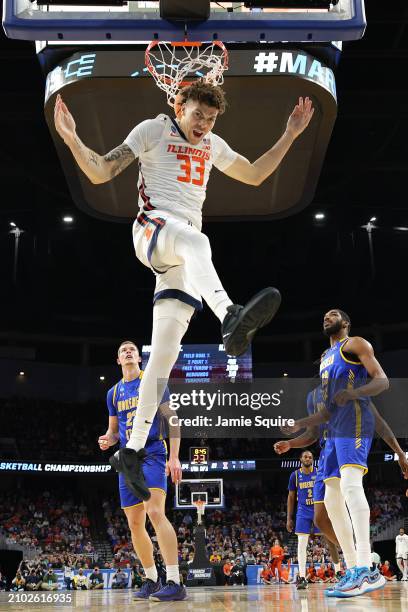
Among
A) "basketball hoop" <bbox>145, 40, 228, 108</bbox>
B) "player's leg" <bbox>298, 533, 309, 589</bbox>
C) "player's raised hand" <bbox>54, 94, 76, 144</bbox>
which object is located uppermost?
"basketball hoop" <bbox>145, 40, 228, 108</bbox>

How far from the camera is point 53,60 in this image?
26.1ft

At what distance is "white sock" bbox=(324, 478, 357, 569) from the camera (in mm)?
5617

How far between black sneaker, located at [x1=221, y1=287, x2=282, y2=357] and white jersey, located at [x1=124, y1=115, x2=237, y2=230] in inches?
31.3

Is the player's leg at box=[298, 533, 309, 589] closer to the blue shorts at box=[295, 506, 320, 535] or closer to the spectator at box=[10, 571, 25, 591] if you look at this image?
the blue shorts at box=[295, 506, 320, 535]

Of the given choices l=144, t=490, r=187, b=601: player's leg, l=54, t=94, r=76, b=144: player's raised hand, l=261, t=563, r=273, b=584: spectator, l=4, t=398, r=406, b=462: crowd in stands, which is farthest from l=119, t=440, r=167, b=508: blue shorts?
l=4, t=398, r=406, b=462: crowd in stands

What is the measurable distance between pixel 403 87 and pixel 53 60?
24.3ft

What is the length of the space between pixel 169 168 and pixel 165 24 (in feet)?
2.59

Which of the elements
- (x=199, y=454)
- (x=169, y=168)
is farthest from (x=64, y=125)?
(x=199, y=454)

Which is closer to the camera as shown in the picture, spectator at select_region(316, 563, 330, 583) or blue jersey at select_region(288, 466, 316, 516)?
blue jersey at select_region(288, 466, 316, 516)

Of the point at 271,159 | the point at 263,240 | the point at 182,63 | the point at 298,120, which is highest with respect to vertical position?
the point at 263,240

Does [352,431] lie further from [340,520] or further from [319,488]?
[319,488]

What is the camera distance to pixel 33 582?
17.0 m

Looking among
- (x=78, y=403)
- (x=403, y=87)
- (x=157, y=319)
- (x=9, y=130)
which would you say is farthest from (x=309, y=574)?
(x=78, y=403)

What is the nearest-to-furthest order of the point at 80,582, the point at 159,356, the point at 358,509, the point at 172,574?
the point at 159,356
the point at 358,509
the point at 172,574
the point at 80,582
